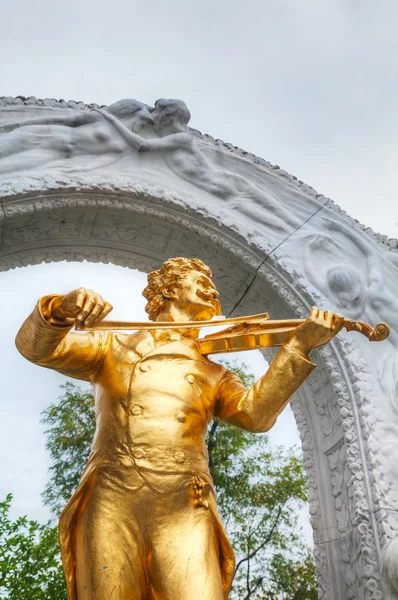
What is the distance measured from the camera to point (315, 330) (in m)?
2.39

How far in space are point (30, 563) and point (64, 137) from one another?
5.77 metres

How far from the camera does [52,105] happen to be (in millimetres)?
4863

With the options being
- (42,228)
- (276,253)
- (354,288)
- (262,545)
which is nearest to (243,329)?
(276,253)

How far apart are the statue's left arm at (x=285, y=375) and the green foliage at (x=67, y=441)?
19.3 feet

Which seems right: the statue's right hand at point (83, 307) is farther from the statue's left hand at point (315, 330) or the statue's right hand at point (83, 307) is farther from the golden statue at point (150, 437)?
the statue's left hand at point (315, 330)

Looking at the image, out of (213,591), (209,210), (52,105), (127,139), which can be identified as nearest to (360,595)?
(213,591)

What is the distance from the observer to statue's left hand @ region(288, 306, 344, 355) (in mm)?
2389

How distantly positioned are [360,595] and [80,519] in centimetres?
192

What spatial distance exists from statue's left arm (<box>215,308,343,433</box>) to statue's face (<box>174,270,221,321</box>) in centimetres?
51

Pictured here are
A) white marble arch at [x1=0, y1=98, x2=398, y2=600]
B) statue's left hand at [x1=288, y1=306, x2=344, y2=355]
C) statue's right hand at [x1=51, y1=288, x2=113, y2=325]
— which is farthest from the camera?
white marble arch at [x1=0, y1=98, x2=398, y2=600]

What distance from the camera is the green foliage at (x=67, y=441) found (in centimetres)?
801

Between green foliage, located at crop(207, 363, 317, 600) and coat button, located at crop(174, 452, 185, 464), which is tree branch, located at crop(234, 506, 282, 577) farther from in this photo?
coat button, located at crop(174, 452, 185, 464)

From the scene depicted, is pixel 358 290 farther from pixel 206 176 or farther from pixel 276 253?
pixel 206 176

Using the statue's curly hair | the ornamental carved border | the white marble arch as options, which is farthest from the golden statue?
the white marble arch
